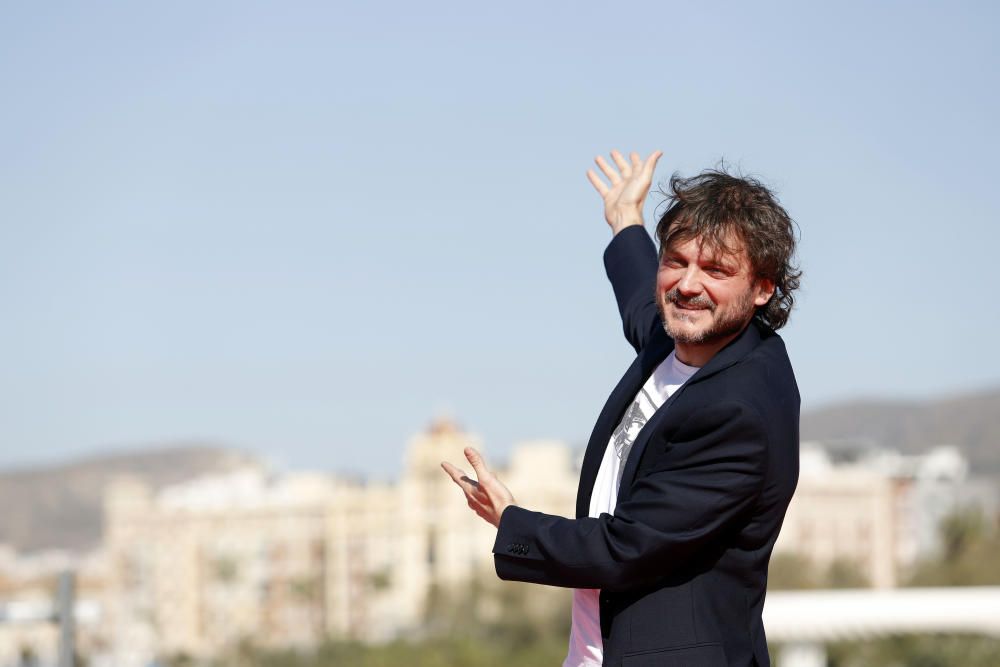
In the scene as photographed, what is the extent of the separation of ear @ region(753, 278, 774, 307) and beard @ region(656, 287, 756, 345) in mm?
14

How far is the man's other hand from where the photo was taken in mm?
2750

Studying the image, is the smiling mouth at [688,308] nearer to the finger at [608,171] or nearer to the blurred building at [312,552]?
the finger at [608,171]

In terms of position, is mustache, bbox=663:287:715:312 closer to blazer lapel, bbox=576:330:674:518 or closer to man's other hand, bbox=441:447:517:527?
blazer lapel, bbox=576:330:674:518

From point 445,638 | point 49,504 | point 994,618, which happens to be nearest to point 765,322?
point 994,618

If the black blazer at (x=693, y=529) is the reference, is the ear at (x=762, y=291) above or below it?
above

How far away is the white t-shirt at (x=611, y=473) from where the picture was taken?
9.18 ft

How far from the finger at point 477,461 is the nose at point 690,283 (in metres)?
0.41

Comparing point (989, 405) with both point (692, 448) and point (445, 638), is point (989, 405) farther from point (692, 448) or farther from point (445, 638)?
point (692, 448)

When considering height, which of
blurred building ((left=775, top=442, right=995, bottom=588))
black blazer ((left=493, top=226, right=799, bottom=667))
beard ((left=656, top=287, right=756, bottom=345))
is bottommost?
black blazer ((left=493, top=226, right=799, bottom=667))

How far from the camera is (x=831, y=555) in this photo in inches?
3349

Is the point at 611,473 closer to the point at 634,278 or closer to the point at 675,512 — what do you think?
the point at 675,512

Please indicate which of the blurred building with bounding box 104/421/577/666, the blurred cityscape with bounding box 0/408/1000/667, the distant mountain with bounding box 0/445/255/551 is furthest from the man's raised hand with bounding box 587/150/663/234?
the distant mountain with bounding box 0/445/255/551

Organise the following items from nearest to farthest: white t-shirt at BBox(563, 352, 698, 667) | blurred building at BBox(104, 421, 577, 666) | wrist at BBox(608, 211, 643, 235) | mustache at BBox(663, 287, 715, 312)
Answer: mustache at BBox(663, 287, 715, 312) < white t-shirt at BBox(563, 352, 698, 667) < wrist at BBox(608, 211, 643, 235) < blurred building at BBox(104, 421, 577, 666)

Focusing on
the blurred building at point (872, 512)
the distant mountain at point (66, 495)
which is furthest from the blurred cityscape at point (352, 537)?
the distant mountain at point (66, 495)
